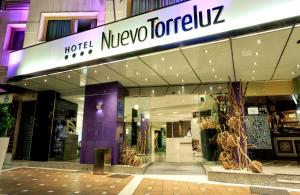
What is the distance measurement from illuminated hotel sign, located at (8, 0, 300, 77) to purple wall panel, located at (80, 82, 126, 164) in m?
2.06

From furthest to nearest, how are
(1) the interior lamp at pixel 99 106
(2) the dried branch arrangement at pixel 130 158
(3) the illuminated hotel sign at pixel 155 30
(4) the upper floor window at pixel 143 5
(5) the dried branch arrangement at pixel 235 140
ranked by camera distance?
(1) the interior lamp at pixel 99 106
(4) the upper floor window at pixel 143 5
(2) the dried branch arrangement at pixel 130 158
(5) the dried branch arrangement at pixel 235 140
(3) the illuminated hotel sign at pixel 155 30

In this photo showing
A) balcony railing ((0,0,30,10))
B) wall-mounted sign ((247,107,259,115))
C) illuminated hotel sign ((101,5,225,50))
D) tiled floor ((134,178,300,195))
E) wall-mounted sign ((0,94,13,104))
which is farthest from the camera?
balcony railing ((0,0,30,10))

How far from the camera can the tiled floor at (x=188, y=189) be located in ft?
15.0

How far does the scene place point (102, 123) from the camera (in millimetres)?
8188

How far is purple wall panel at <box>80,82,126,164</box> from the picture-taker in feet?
25.9

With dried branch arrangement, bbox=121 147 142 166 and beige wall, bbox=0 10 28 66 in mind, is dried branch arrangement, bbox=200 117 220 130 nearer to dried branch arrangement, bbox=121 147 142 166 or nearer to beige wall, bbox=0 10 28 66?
dried branch arrangement, bbox=121 147 142 166

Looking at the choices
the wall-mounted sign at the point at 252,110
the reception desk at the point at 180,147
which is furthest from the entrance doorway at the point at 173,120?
the wall-mounted sign at the point at 252,110

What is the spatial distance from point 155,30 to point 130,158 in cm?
450

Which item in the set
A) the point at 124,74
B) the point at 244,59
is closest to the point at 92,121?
the point at 124,74

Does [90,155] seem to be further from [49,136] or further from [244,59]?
[244,59]

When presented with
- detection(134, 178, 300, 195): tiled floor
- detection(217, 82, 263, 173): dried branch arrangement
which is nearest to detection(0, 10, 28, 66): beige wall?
detection(134, 178, 300, 195): tiled floor

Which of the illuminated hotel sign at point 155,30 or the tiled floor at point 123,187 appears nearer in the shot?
the illuminated hotel sign at point 155,30

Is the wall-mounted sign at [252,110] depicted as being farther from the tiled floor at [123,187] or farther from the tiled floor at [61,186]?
the tiled floor at [61,186]

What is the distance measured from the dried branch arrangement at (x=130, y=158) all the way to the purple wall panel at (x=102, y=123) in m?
0.25
